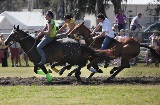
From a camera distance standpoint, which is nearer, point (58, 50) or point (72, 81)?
point (72, 81)

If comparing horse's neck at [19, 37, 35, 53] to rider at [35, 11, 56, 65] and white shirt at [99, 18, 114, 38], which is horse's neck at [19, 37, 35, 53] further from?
white shirt at [99, 18, 114, 38]

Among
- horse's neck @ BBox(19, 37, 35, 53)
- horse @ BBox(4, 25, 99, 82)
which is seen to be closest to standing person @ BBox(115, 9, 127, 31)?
horse @ BBox(4, 25, 99, 82)

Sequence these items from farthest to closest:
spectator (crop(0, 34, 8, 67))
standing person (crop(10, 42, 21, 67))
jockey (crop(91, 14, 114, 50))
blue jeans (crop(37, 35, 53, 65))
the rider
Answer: standing person (crop(10, 42, 21, 67)) < spectator (crop(0, 34, 8, 67)) < jockey (crop(91, 14, 114, 50)) < blue jeans (crop(37, 35, 53, 65)) < the rider

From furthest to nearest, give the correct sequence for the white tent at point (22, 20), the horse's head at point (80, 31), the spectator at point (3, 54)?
the white tent at point (22, 20), the spectator at point (3, 54), the horse's head at point (80, 31)

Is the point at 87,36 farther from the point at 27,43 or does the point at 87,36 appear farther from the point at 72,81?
the point at 72,81

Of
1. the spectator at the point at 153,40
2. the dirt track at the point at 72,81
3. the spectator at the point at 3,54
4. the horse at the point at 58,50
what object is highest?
the horse at the point at 58,50

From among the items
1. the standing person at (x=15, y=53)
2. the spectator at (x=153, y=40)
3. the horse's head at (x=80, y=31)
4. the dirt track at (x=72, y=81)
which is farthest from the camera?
the standing person at (x=15, y=53)

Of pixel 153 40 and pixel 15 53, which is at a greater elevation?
pixel 153 40

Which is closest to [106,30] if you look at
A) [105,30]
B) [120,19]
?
[105,30]

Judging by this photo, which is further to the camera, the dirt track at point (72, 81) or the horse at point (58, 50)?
the horse at point (58, 50)

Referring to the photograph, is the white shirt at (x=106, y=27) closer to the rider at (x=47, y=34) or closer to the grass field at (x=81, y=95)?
the rider at (x=47, y=34)

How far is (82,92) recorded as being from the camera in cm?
1714

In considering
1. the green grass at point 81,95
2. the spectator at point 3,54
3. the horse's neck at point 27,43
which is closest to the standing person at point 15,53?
the spectator at point 3,54

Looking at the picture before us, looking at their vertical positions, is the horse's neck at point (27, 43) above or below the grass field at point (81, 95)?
above
